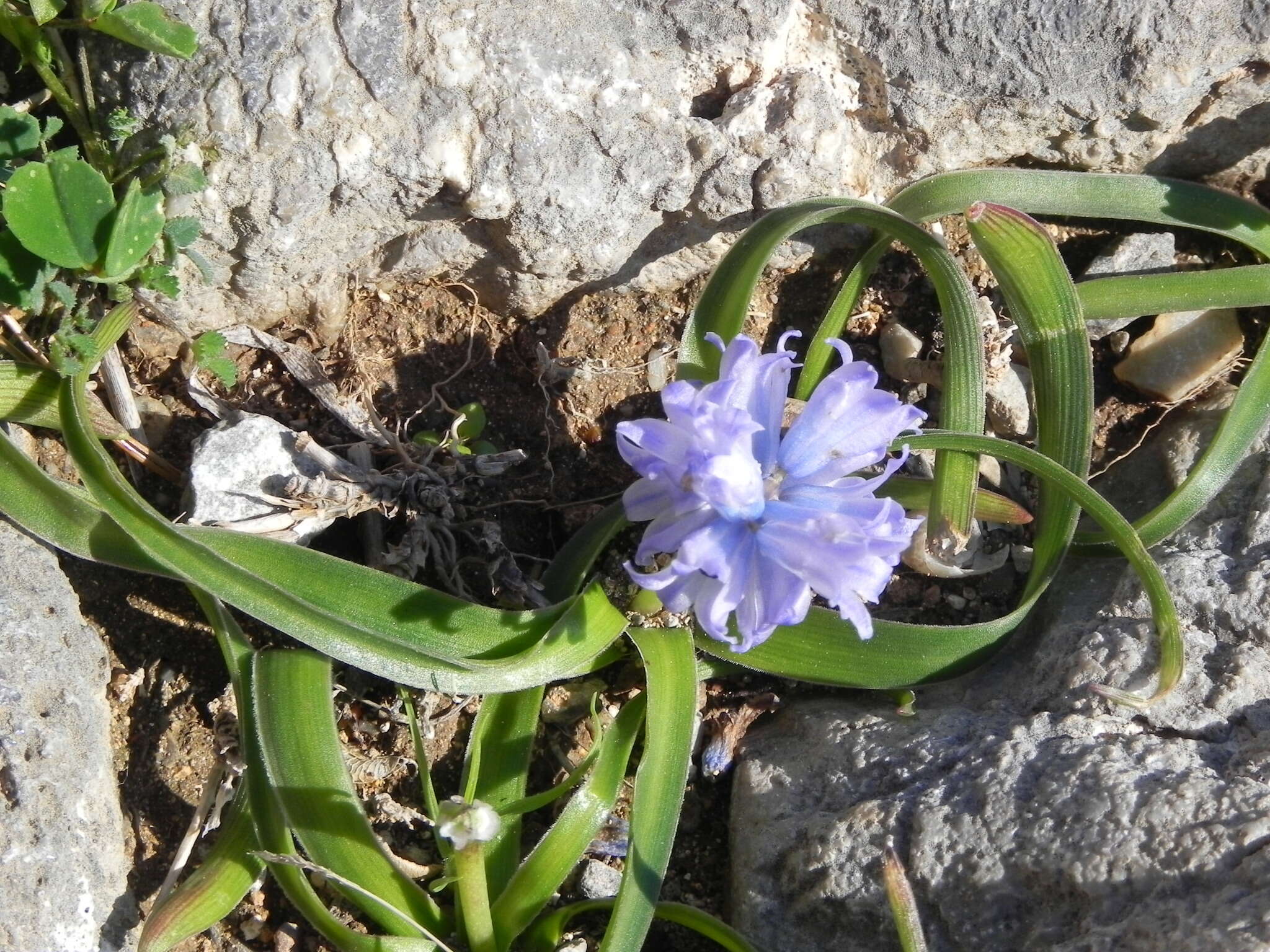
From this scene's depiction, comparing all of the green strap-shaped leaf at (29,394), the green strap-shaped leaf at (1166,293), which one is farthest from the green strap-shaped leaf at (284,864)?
the green strap-shaped leaf at (1166,293)

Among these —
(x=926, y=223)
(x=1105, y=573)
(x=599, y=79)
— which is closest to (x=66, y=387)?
(x=599, y=79)

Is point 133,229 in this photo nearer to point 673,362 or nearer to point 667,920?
point 673,362

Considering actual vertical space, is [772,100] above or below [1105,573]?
above

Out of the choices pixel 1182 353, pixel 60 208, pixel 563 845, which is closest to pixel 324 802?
pixel 563 845

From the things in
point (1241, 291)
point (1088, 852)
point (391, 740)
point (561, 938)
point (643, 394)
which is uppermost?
point (1241, 291)

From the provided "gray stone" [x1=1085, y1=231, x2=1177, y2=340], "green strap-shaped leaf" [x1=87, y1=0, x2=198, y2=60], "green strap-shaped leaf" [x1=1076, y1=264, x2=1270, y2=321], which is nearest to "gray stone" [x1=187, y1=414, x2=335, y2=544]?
"green strap-shaped leaf" [x1=87, y1=0, x2=198, y2=60]

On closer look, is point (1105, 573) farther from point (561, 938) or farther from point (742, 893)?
point (561, 938)
